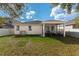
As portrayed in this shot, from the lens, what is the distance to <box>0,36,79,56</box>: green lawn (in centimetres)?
713

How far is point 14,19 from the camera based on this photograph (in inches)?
281

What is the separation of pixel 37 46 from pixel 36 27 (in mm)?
349

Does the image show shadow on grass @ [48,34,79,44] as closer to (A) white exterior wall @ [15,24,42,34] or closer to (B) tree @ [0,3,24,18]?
(A) white exterior wall @ [15,24,42,34]

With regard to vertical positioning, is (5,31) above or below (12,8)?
below

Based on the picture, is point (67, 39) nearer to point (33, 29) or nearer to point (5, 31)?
point (33, 29)

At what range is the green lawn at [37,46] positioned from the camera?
713 centimetres

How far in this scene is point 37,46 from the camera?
23.4 feet

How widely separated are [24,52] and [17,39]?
27 centimetres

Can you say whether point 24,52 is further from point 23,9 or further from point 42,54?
point 23,9

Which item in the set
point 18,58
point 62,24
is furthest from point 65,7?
point 18,58

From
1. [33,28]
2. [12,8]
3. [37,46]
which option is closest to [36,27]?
[33,28]

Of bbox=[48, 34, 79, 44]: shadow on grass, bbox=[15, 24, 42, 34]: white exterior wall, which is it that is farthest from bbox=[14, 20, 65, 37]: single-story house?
bbox=[48, 34, 79, 44]: shadow on grass

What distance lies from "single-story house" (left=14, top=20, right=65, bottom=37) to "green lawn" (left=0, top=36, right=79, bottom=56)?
0.32 feet

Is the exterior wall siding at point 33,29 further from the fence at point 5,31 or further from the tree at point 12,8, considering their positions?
Result: the tree at point 12,8
